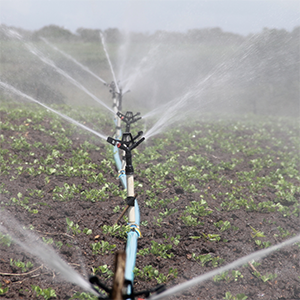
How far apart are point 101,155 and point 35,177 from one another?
2164mm

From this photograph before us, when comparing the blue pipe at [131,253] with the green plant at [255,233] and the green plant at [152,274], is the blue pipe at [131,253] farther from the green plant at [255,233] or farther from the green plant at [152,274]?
the green plant at [255,233]

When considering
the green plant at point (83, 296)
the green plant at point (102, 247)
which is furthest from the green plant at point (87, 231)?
the green plant at point (83, 296)

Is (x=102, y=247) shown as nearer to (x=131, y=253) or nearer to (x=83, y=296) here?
(x=131, y=253)

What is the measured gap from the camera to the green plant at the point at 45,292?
3.28m

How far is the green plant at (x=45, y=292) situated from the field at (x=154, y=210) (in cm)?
1

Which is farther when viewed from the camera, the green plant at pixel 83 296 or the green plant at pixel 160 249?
the green plant at pixel 160 249

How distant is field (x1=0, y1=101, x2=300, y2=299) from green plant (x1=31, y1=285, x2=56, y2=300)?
0.01 meters

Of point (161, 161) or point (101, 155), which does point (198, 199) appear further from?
point (101, 155)

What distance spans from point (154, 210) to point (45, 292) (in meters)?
2.72

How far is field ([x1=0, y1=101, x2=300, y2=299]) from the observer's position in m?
3.85

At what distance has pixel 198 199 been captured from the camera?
20.5 ft

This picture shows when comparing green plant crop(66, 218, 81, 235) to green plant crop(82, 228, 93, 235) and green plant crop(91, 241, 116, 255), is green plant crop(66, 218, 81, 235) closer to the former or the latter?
green plant crop(82, 228, 93, 235)

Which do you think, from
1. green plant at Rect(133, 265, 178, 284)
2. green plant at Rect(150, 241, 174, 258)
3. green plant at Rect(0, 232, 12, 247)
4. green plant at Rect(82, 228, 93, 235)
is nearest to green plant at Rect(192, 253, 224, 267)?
green plant at Rect(150, 241, 174, 258)

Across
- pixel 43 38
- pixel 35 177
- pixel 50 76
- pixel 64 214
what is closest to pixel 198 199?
pixel 64 214
